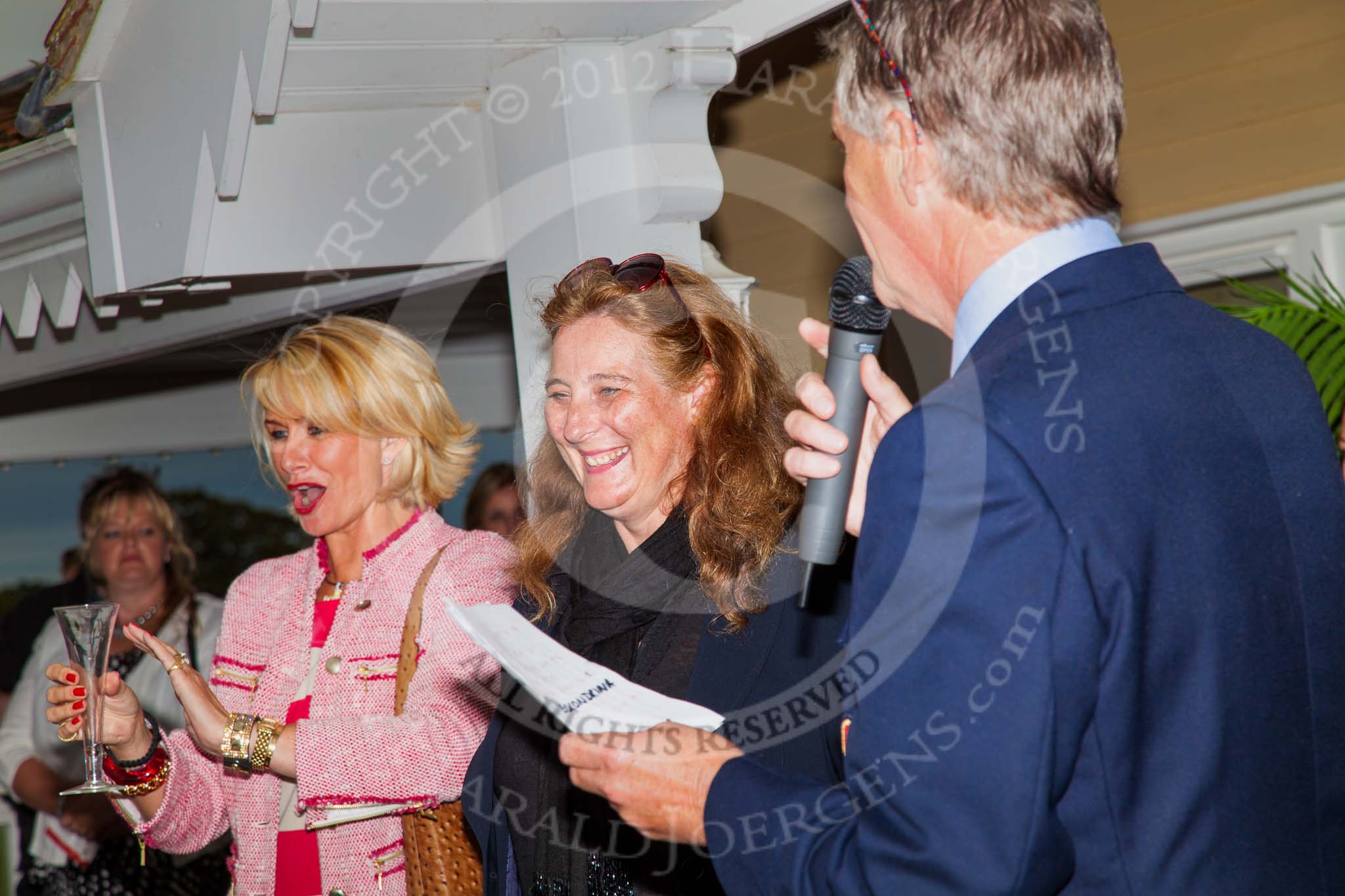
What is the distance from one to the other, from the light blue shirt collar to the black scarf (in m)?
0.99

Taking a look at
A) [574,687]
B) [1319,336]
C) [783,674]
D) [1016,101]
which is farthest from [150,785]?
[1319,336]

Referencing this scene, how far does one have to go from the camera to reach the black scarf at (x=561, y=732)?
197 cm

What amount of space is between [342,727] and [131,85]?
1625 mm

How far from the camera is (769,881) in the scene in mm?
1142

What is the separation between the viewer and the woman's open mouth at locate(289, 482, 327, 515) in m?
2.91

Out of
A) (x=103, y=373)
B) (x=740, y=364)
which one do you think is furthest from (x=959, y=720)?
(x=103, y=373)

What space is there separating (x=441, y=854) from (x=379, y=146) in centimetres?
164

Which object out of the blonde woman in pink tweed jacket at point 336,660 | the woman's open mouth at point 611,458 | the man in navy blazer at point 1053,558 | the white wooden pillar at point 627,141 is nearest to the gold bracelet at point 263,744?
the blonde woman in pink tweed jacket at point 336,660

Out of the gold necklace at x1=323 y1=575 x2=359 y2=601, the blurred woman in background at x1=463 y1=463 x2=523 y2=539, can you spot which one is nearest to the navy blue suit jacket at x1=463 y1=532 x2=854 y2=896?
the gold necklace at x1=323 y1=575 x2=359 y2=601

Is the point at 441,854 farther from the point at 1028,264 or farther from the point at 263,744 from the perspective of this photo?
the point at 1028,264

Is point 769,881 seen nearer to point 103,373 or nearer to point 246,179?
point 246,179

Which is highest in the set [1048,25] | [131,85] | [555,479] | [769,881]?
[131,85]

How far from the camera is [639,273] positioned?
2.29 m

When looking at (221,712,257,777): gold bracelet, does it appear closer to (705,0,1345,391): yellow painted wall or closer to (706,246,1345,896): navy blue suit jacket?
(705,0,1345,391): yellow painted wall
